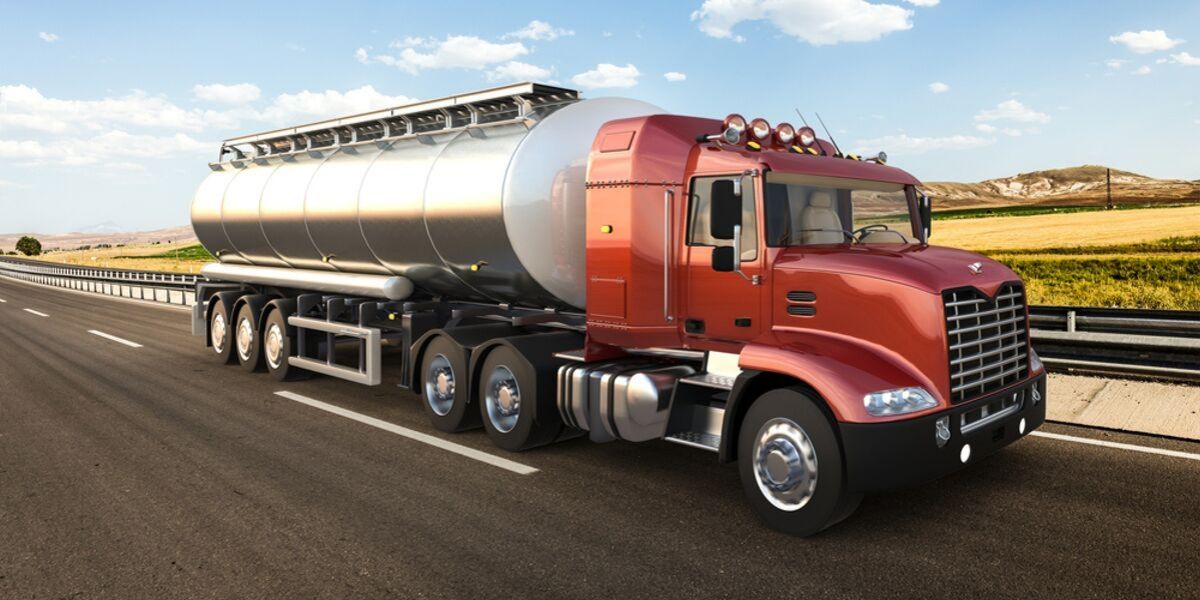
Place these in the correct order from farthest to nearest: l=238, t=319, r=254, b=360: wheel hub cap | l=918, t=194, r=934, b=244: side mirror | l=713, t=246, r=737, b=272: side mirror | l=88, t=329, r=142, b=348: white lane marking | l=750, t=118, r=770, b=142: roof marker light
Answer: l=88, t=329, r=142, b=348: white lane marking < l=238, t=319, r=254, b=360: wheel hub cap < l=918, t=194, r=934, b=244: side mirror < l=750, t=118, r=770, b=142: roof marker light < l=713, t=246, r=737, b=272: side mirror

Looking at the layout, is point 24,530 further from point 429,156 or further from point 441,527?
point 429,156

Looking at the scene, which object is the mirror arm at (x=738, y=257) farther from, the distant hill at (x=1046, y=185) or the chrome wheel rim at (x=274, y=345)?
the distant hill at (x=1046, y=185)

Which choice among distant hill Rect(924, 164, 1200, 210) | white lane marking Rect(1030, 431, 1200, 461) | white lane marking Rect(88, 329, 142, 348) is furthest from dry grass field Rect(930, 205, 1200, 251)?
distant hill Rect(924, 164, 1200, 210)

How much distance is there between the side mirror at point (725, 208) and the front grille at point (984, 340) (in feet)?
4.70

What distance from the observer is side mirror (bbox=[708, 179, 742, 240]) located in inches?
228

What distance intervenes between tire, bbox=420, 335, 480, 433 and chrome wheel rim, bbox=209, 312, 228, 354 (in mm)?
5995

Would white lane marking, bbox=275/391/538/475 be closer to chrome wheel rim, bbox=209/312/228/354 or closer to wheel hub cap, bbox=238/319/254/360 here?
wheel hub cap, bbox=238/319/254/360

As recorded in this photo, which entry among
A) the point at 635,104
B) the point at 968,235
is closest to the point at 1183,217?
the point at 968,235

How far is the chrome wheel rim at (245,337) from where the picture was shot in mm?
12422

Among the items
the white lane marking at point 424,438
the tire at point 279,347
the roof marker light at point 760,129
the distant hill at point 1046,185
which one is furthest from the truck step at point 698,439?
the distant hill at point 1046,185

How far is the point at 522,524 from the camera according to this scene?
18.7 feet

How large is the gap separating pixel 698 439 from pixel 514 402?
203 cm

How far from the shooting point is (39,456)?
25.4ft

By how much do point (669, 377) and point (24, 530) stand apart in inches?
182
